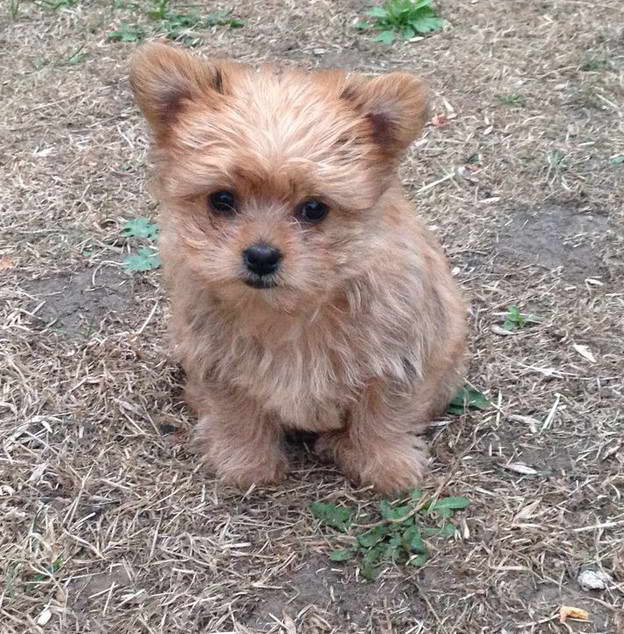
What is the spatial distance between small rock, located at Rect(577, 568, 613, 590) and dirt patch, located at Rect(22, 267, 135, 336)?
2443mm

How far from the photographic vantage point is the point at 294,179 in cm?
244

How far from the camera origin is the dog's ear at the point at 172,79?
2.61 metres

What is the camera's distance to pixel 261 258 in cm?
253

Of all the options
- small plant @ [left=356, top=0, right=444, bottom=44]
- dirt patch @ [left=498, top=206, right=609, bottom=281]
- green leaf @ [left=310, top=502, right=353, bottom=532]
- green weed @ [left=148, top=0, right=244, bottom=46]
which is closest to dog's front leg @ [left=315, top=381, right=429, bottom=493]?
green leaf @ [left=310, top=502, right=353, bottom=532]

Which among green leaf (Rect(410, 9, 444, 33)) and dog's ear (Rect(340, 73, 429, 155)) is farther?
green leaf (Rect(410, 9, 444, 33))

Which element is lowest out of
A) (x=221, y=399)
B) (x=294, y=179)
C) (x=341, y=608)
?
(x=341, y=608)

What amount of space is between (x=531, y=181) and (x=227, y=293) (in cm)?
284

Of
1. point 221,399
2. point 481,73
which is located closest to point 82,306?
point 221,399

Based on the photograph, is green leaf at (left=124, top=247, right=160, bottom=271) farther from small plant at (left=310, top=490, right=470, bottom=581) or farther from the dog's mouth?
the dog's mouth

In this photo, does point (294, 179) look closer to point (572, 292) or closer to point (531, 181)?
point (572, 292)

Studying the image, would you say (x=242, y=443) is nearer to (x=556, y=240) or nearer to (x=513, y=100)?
(x=556, y=240)

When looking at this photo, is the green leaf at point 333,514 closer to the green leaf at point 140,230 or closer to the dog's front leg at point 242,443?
the dog's front leg at point 242,443

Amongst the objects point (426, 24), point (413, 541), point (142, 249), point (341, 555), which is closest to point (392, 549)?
point (413, 541)

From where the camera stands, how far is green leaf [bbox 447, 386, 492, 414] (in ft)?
12.2
